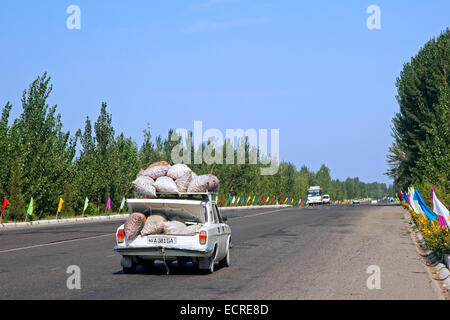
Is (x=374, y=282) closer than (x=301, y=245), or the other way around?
(x=374, y=282)

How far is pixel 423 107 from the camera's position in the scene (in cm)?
5116

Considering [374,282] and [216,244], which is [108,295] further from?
[374,282]

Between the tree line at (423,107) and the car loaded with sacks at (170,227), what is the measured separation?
87.6 feet

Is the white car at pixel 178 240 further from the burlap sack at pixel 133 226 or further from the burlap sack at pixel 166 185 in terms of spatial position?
the burlap sack at pixel 166 185

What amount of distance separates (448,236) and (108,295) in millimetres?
8614

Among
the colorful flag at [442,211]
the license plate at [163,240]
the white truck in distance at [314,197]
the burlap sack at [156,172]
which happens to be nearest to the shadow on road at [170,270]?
the license plate at [163,240]

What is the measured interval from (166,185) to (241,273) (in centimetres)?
245

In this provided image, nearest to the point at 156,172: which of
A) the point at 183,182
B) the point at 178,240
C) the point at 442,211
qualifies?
the point at 183,182

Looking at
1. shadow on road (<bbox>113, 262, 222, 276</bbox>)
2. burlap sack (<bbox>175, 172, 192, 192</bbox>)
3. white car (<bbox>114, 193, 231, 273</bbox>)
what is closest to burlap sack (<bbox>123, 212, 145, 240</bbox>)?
white car (<bbox>114, 193, 231, 273</bbox>)

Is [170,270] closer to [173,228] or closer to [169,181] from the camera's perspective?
[173,228]

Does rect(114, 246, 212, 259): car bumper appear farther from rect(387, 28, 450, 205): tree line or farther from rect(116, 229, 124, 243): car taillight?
rect(387, 28, 450, 205): tree line

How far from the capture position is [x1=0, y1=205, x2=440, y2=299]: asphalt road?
1032 cm
